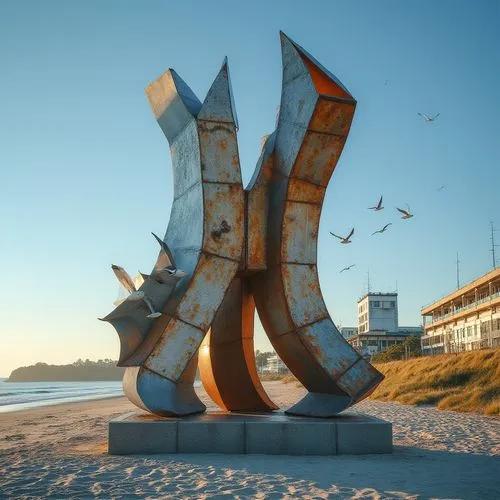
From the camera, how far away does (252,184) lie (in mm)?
10586

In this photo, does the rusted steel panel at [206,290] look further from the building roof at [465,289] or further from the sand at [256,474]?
the building roof at [465,289]

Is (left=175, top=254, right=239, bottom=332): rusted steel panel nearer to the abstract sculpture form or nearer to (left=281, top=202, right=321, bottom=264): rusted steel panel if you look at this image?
the abstract sculpture form

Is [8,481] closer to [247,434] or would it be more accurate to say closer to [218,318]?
[247,434]

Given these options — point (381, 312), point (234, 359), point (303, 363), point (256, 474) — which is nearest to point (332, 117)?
point (303, 363)

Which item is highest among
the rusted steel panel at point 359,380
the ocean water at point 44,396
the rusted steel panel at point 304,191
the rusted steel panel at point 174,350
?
the rusted steel panel at point 304,191

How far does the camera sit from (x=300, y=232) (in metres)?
10.3

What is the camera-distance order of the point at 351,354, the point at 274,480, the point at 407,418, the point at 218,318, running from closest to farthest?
the point at 274,480 → the point at 351,354 → the point at 218,318 → the point at 407,418

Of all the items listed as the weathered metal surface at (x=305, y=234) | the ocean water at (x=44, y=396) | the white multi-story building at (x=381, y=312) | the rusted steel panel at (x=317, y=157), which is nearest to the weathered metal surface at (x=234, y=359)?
the weathered metal surface at (x=305, y=234)

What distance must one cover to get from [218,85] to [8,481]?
669 cm

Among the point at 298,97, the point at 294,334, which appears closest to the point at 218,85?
the point at 298,97

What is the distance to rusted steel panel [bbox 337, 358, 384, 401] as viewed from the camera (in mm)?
9648

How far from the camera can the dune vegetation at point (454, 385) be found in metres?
19.6

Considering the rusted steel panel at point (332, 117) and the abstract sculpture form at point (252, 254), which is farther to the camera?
the rusted steel panel at point (332, 117)

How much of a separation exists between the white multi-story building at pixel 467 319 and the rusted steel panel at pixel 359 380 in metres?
42.9
